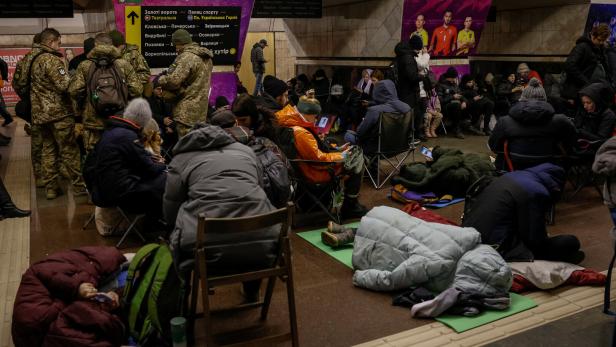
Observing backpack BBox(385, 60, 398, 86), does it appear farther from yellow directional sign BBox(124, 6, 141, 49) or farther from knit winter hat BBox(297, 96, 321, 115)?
knit winter hat BBox(297, 96, 321, 115)

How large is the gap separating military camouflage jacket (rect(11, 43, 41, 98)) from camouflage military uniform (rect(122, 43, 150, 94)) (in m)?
0.91

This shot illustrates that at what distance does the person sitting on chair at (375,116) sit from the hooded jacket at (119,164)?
2.51 meters

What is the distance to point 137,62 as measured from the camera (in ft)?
20.6

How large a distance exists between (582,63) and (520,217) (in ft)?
13.8

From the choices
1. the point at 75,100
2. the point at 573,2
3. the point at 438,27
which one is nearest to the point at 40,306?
the point at 75,100

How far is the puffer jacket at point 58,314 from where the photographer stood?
272 centimetres

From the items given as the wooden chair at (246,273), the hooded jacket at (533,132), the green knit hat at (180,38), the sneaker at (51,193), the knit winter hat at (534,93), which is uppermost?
the green knit hat at (180,38)

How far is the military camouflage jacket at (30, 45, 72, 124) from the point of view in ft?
18.4

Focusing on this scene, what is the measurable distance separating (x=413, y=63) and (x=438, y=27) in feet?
5.59

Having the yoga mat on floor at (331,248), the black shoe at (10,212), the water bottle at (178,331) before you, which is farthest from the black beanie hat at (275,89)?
the water bottle at (178,331)

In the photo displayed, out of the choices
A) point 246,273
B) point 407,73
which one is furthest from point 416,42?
point 246,273

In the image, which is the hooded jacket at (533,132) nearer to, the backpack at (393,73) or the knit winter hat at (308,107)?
the knit winter hat at (308,107)

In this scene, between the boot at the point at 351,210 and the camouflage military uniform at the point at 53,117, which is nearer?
the boot at the point at 351,210

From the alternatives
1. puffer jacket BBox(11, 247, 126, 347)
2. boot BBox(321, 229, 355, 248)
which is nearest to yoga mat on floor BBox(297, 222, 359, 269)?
boot BBox(321, 229, 355, 248)
